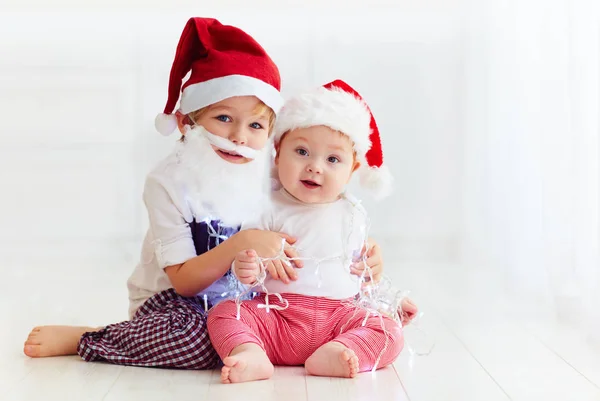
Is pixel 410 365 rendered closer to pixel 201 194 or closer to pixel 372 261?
pixel 372 261

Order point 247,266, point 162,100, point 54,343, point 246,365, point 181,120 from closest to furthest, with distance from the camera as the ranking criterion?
point 246,365
point 247,266
point 54,343
point 181,120
point 162,100

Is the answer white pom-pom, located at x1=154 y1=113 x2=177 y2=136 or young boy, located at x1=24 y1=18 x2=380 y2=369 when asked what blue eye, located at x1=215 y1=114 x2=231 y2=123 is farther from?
white pom-pom, located at x1=154 y1=113 x2=177 y2=136

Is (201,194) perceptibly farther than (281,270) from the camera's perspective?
Yes

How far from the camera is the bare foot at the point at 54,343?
5.35 feet

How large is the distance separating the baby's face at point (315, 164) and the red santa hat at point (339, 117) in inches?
0.7

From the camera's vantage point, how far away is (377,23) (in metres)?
3.45

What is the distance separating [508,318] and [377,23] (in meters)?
1.65

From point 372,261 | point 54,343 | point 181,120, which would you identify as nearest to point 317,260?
point 372,261

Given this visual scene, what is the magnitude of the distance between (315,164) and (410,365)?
405mm

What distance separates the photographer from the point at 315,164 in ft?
5.20

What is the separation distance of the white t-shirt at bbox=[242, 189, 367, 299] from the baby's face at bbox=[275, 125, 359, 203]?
0.03 metres

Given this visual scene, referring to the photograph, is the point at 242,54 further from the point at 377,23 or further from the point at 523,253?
the point at 377,23

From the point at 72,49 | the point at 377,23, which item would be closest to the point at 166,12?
the point at 72,49

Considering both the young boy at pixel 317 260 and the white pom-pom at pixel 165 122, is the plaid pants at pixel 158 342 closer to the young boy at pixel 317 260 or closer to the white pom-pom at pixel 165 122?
the young boy at pixel 317 260
